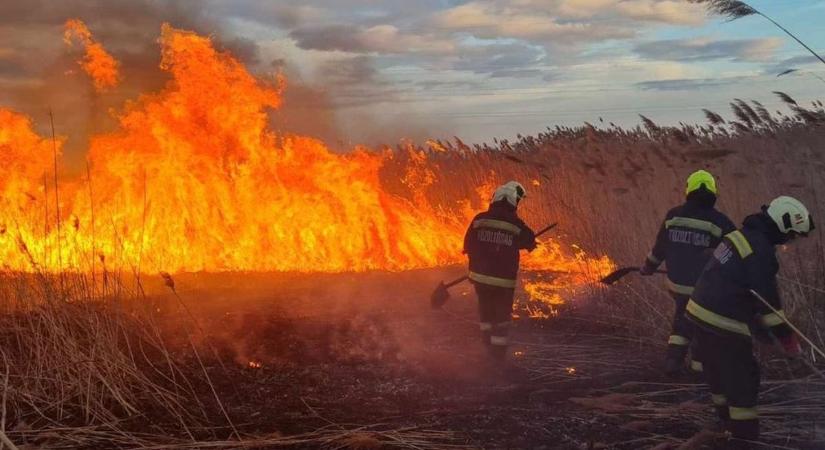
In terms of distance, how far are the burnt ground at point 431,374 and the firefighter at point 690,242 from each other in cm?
35

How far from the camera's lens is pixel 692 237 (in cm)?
591

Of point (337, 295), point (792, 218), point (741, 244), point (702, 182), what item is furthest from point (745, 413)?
point (337, 295)

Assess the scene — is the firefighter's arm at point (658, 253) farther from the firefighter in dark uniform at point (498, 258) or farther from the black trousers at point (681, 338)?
the firefighter in dark uniform at point (498, 258)

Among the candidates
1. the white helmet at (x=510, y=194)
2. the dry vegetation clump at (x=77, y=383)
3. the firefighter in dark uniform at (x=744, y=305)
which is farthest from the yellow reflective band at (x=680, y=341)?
the dry vegetation clump at (x=77, y=383)

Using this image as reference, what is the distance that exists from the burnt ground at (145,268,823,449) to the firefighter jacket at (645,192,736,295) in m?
0.91

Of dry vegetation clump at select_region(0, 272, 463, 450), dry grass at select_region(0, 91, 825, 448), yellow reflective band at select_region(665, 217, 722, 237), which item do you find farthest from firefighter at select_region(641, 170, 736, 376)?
dry vegetation clump at select_region(0, 272, 463, 450)

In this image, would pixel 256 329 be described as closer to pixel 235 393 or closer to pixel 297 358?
pixel 297 358

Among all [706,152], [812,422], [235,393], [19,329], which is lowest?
[812,422]

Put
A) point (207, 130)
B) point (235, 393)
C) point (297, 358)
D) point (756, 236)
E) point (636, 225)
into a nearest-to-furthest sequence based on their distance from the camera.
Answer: point (756, 236), point (235, 393), point (297, 358), point (636, 225), point (207, 130)

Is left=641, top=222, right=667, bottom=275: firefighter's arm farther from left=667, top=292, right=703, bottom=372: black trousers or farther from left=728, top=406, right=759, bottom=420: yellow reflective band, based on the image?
left=728, top=406, right=759, bottom=420: yellow reflective band

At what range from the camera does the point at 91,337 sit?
5305 millimetres

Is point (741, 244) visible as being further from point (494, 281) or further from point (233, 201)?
point (233, 201)

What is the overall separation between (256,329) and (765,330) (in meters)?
5.09

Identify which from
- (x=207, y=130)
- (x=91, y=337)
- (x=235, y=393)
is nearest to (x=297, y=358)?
(x=235, y=393)
